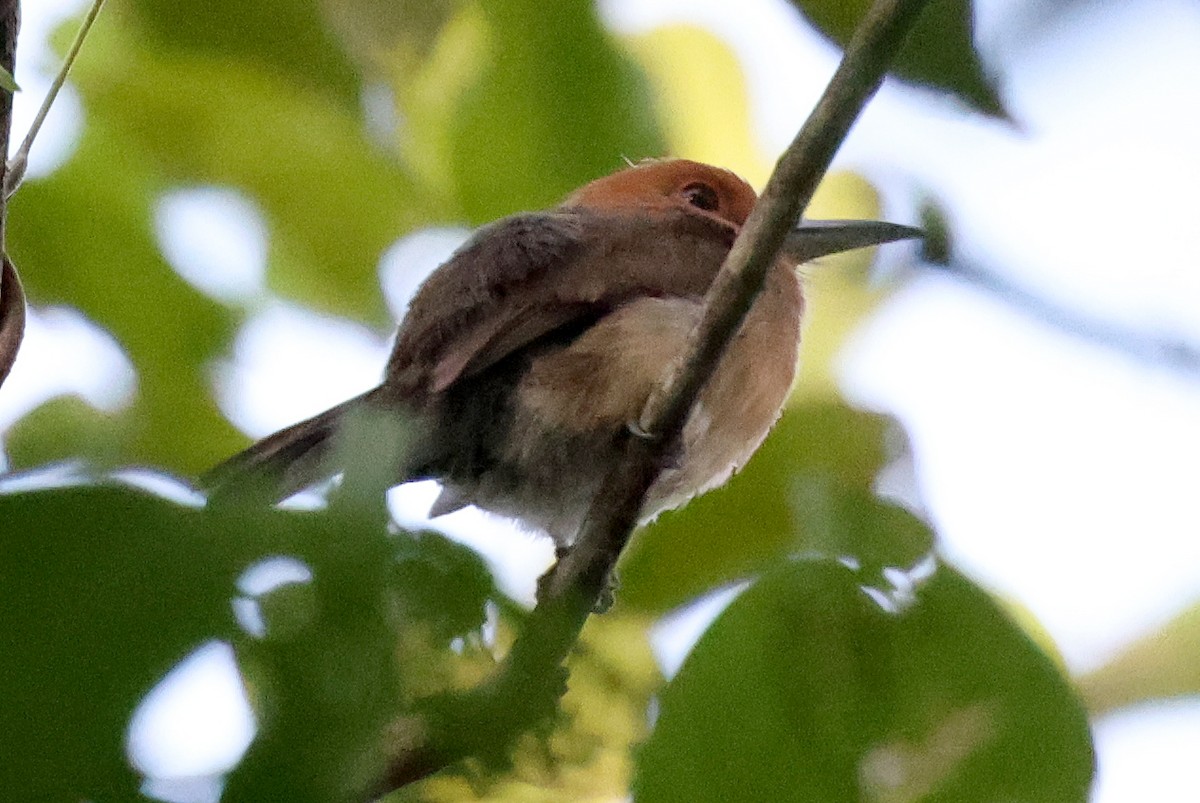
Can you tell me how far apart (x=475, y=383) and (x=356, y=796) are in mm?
1869

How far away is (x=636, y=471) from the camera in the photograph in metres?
1.83

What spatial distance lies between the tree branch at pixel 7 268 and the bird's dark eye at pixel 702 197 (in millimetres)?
1800

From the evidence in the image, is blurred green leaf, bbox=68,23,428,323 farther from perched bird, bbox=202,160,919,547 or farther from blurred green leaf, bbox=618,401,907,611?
blurred green leaf, bbox=618,401,907,611

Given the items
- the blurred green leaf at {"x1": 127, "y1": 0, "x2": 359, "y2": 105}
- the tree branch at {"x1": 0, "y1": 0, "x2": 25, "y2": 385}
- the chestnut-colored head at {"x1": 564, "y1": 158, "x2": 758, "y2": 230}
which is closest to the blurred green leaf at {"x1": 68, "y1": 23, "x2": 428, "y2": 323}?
the blurred green leaf at {"x1": 127, "y1": 0, "x2": 359, "y2": 105}

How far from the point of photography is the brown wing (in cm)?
240

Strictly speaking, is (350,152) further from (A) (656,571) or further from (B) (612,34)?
(A) (656,571)

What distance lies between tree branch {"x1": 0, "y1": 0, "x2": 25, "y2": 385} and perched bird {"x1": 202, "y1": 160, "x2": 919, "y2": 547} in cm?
71

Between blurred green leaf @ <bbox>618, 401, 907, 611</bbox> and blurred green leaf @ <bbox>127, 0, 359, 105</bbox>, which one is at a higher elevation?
blurred green leaf @ <bbox>127, 0, 359, 105</bbox>

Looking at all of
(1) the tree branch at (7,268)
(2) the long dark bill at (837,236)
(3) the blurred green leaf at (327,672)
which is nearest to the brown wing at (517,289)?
(2) the long dark bill at (837,236)

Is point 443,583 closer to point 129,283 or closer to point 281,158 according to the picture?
point 129,283

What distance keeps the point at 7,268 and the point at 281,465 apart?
573mm

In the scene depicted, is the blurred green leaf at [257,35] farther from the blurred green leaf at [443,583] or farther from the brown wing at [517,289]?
the blurred green leaf at [443,583]

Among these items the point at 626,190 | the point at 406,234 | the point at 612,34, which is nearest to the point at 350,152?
the point at 406,234

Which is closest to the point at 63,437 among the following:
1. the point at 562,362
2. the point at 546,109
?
the point at 546,109
